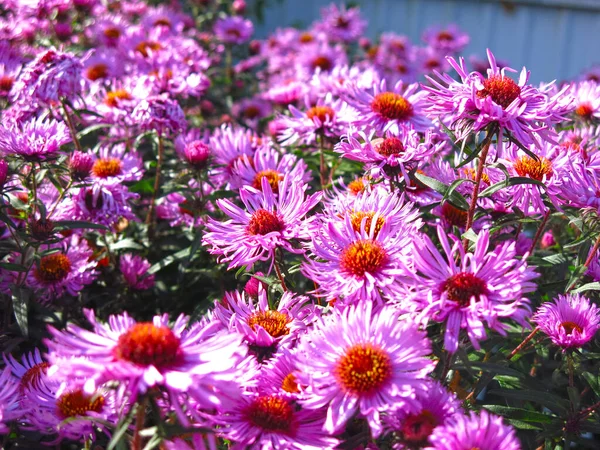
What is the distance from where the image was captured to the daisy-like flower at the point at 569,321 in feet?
3.65

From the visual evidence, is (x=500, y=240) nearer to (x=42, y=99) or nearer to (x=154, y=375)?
(x=154, y=375)

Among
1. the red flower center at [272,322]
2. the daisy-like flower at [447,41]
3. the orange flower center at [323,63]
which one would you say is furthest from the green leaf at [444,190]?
the daisy-like flower at [447,41]

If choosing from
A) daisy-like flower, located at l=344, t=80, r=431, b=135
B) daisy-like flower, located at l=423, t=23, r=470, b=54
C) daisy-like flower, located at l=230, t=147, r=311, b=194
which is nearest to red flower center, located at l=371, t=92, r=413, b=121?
daisy-like flower, located at l=344, t=80, r=431, b=135

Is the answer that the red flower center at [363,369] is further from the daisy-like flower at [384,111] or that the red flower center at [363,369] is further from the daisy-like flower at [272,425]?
the daisy-like flower at [384,111]

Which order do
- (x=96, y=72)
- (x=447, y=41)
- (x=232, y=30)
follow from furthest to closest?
(x=447, y=41), (x=232, y=30), (x=96, y=72)

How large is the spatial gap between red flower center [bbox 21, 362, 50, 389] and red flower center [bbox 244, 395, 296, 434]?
1.23 ft

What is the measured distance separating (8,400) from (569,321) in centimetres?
91

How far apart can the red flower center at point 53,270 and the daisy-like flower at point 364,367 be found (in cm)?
78

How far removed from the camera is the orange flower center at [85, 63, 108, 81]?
2381 mm

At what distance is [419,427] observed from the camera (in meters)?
0.84

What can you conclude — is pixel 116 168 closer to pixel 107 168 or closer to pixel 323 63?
pixel 107 168

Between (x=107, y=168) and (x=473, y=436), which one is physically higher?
(x=107, y=168)

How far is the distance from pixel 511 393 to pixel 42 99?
133cm

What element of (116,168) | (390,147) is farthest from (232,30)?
(390,147)
